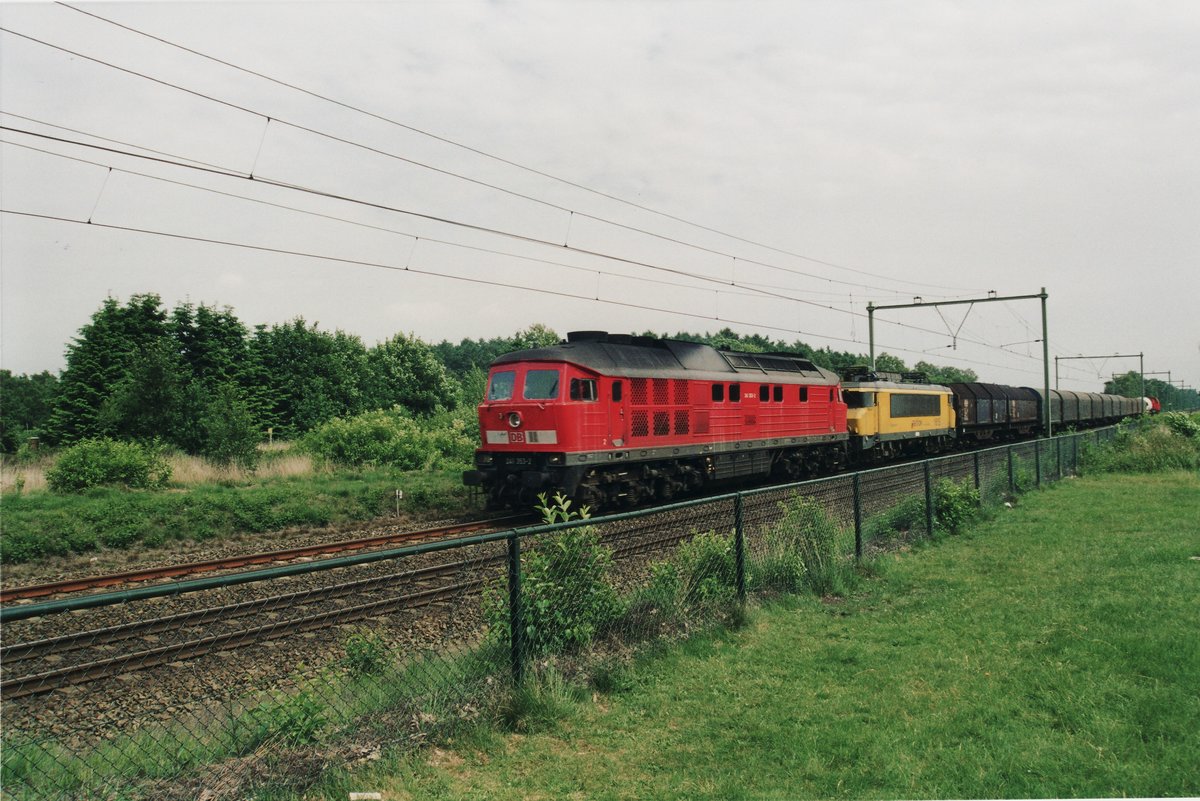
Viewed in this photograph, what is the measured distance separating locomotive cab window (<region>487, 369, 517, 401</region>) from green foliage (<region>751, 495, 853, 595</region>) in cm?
797

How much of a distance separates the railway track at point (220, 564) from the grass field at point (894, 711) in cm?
830

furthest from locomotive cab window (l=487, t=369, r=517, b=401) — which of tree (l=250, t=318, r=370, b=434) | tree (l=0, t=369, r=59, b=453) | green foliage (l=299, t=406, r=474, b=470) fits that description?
tree (l=0, t=369, r=59, b=453)

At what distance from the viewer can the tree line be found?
23.8 meters

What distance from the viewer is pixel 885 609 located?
28.2 ft

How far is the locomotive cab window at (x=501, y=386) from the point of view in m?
16.4

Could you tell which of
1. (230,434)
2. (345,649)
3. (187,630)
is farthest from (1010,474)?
(230,434)

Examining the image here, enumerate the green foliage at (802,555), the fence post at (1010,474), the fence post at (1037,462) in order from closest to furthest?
the green foliage at (802,555)
the fence post at (1010,474)
the fence post at (1037,462)

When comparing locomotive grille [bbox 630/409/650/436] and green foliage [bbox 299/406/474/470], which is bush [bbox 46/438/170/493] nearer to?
green foliage [bbox 299/406/474/470]

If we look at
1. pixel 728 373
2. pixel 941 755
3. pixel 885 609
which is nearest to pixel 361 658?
pixel 941 755

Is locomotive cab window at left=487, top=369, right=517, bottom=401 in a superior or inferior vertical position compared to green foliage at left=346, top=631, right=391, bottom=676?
superior

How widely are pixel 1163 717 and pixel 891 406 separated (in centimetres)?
2387

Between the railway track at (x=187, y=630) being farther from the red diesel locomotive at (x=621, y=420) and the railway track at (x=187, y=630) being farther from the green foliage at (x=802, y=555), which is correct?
the red diesel locomotive at (x=621, y=420)

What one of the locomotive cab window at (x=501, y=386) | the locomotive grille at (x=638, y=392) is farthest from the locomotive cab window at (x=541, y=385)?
the locomotive grille at (x=638, y=392)

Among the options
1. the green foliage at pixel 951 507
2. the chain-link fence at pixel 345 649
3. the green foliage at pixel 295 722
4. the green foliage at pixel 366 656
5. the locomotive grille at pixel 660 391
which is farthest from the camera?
the locomotive grille at pixel 660 391
